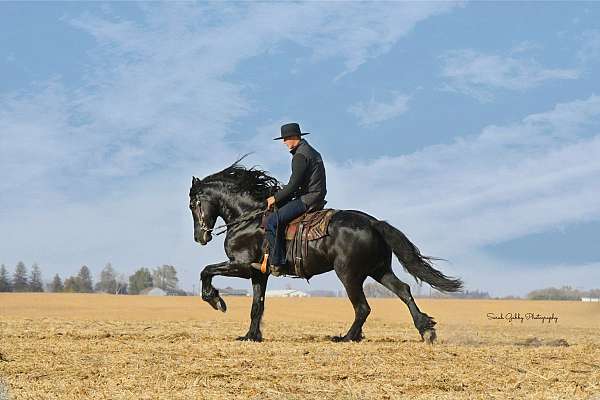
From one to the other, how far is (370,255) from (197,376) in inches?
183

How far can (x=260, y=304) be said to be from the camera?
1273cm

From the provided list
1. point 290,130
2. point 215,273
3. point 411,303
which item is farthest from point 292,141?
point 411,303

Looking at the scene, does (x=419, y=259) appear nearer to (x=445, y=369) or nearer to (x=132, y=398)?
(x=445, y=369)

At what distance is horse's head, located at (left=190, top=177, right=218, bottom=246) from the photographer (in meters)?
13.5

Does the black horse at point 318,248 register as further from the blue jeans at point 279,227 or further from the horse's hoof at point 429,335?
the blue jeans at point 279,227

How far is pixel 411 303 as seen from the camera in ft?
39.4

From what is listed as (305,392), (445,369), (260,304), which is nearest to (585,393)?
(445,369)

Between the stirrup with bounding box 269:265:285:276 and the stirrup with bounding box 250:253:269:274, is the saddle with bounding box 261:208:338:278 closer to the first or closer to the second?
the stirrup with bounding box 269:265:285:276

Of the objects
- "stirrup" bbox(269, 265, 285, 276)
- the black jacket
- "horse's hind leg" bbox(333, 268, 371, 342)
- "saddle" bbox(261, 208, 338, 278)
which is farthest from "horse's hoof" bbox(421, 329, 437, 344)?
the black jacket

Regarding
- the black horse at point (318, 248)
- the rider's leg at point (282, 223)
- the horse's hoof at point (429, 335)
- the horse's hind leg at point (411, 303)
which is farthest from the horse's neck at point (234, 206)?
the horse's hoof at point (429, 335)

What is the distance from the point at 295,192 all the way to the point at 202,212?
1821mm

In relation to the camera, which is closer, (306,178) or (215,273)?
(306,178)

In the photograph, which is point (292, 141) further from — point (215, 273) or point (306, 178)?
point (215, 273)

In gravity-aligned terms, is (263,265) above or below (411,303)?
above
